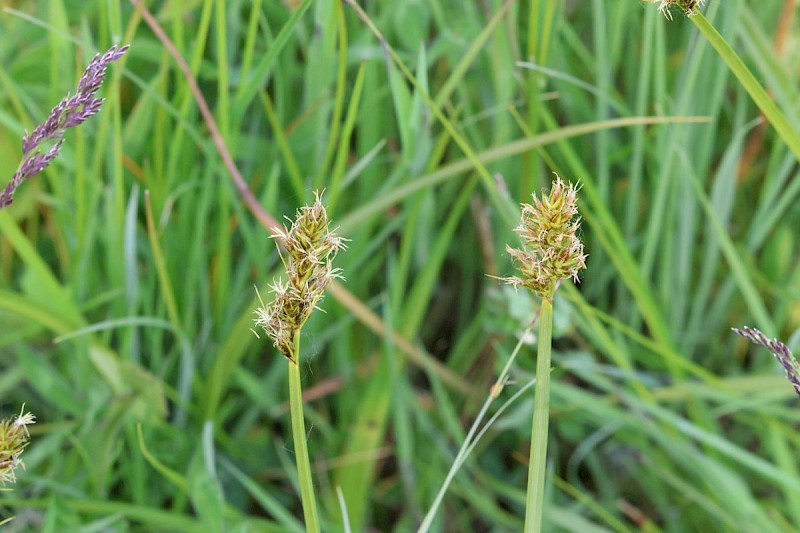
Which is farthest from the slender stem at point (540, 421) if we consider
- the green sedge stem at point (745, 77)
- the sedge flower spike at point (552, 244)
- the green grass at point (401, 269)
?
the green grass at point (401, 269)

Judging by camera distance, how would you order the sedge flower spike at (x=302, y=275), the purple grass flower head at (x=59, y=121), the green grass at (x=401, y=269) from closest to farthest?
the sedge flower spike at (x=302, y=275), the purple grass flower head at (x=59, y=121), the green grass at (x=401, y=269)

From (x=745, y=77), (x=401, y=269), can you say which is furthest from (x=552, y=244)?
(x=401, y=269)

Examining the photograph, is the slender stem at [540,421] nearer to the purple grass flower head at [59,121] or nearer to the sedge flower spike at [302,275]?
the sedge flower spike at [302,275]

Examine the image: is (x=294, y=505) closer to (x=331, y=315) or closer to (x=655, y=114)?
(x=331, y=315)

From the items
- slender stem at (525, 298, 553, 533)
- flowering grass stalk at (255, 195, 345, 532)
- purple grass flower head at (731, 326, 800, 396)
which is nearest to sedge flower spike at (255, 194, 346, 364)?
flowering grass stalk at (255, 195, 345, 532)

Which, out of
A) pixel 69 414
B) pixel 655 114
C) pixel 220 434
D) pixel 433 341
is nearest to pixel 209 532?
pixel 220 434

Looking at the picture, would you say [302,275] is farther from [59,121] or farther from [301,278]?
[59,121]

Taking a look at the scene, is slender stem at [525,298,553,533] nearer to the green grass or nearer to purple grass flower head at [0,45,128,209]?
purple grass flower head at [0,45,128,209]
